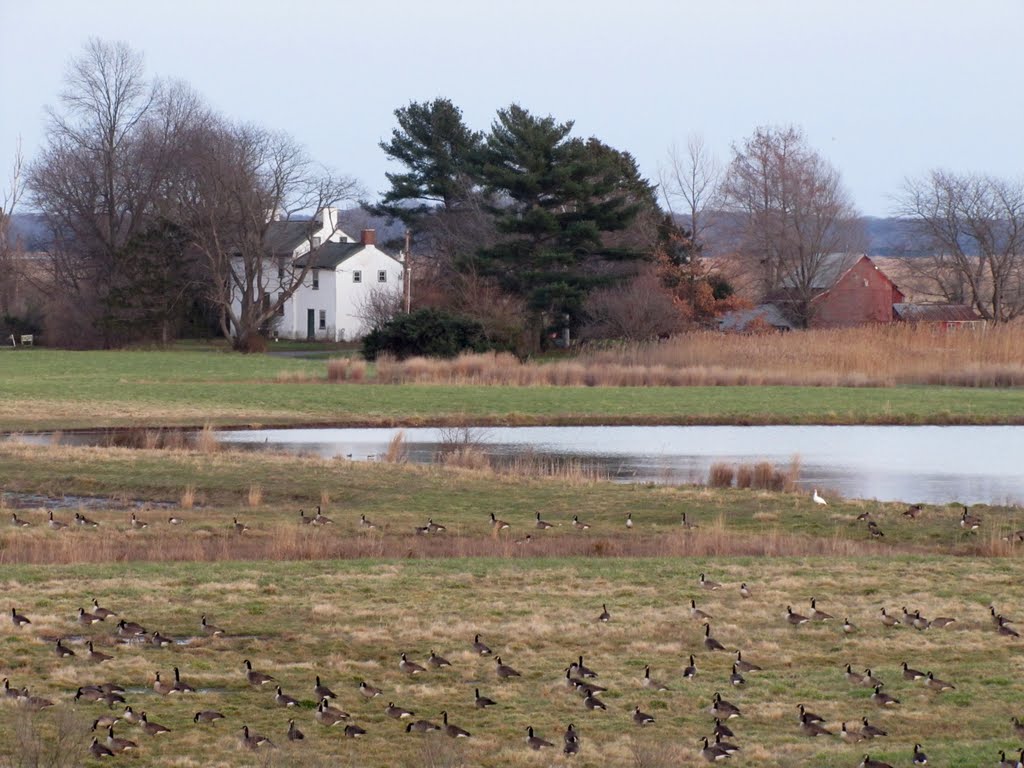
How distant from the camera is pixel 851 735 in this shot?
1088 centimetres

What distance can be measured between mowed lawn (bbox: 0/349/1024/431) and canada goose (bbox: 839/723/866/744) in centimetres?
3415

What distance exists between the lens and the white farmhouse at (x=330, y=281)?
99312mm

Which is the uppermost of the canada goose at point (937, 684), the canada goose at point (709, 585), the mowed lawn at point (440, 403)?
the mowed lawn at point (440, 403)

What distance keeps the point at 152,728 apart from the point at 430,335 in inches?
2336

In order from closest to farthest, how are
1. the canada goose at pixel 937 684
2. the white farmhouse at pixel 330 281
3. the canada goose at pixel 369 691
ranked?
the canada goose at pixel 369 691 → the canada goose at pixel 937 684 → the white farmhouse at pixel 330 281

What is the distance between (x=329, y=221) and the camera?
109062mm

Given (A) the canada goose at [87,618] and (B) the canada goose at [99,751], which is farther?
(A) the canada goose at [87,618]

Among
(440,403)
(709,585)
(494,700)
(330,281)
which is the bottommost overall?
(494,700)

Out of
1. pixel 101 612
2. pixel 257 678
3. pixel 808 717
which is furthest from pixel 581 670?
pixel 101 612

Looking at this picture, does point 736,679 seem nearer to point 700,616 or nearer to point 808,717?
point 808,717

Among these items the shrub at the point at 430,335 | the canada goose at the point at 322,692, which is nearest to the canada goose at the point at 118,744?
the canada goose at the point at 322,692

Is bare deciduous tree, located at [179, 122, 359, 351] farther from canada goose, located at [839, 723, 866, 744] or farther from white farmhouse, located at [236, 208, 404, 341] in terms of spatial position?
canada goose, located at [839, 723, 866, 744]

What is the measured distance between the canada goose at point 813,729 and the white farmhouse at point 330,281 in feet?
286

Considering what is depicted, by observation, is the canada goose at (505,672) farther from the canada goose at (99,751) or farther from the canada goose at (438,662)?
the canada goose at (99,751)
